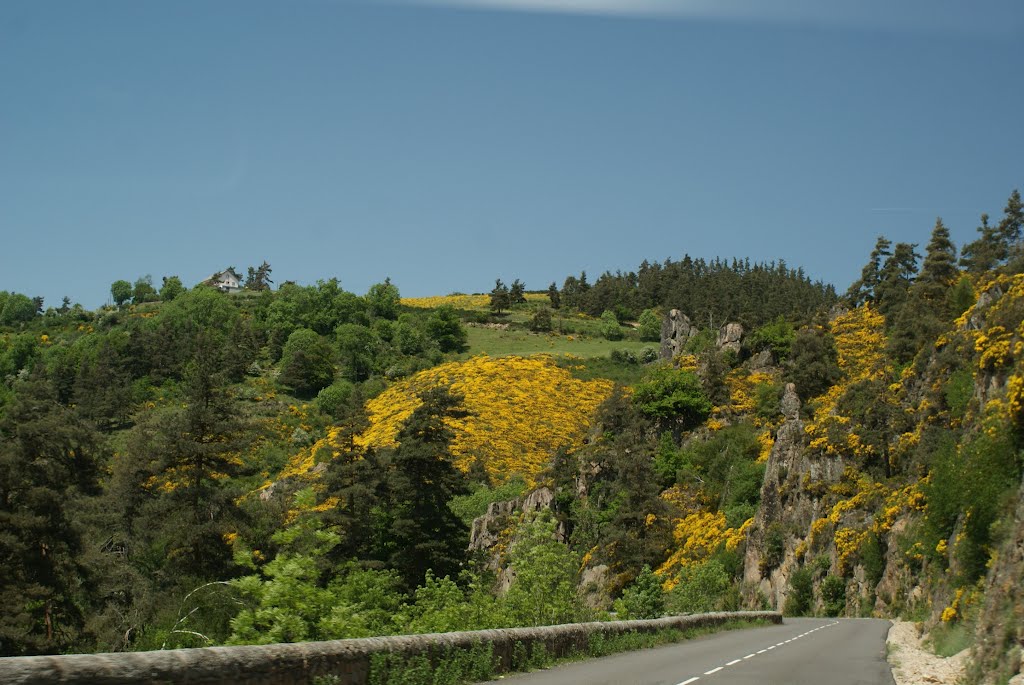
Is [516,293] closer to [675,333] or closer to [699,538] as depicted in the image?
[675,333]

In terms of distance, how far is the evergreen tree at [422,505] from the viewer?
125 ft

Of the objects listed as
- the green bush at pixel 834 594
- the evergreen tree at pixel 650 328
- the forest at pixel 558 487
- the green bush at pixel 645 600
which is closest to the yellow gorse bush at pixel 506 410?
the forest at pixel 558 487

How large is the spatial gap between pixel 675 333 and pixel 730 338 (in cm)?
1654

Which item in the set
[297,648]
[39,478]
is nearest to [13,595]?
[39,478]

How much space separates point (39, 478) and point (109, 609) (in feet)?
28.1

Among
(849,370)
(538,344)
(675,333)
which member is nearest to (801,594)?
(849,370)

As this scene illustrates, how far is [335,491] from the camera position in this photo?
40.0 m

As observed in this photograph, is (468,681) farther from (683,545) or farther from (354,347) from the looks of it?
(354,347)

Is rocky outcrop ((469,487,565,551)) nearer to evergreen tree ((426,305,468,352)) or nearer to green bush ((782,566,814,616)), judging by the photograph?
green bush ((782,566,814,616))

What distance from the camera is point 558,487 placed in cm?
6506

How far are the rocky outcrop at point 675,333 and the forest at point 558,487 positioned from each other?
4.62m

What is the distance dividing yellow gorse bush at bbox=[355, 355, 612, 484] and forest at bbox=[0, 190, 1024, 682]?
44 cm

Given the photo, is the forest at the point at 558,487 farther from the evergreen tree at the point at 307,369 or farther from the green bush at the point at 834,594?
the evergreen tree at the point at 307,369

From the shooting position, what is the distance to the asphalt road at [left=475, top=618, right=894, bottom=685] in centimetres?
1383
